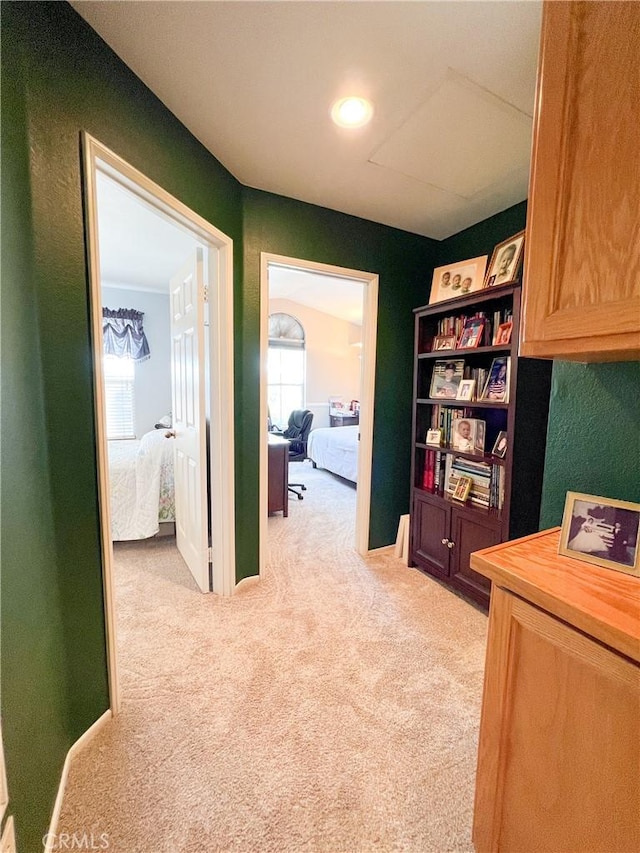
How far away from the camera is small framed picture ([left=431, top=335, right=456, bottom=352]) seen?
7.30 ft

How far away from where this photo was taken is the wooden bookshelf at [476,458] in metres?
1.84

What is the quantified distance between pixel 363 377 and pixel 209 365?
1111mm

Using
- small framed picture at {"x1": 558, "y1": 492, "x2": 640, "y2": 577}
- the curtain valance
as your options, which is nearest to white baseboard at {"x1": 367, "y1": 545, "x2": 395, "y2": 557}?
small framed picture at {"x1": 558, "y1": 492, "x2": 640, "y2": 577}

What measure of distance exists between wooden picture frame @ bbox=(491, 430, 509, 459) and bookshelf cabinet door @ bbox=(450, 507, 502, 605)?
380mm

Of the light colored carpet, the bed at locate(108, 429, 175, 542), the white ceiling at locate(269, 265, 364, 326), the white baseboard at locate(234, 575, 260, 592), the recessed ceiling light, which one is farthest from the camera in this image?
the white ceiling at locate(269, 265, 364, 326)

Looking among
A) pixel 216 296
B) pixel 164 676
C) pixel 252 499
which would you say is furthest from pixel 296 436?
pixel 164 676

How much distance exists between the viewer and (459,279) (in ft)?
7.25

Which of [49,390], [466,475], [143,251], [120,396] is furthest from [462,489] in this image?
[120,396]

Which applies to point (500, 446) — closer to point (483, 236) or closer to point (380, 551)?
point (380, 551)

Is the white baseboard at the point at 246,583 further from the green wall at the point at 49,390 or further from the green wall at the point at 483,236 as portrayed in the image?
the green wall at the point at 483,236

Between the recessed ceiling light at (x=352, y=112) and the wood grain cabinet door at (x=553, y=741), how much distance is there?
180 cm

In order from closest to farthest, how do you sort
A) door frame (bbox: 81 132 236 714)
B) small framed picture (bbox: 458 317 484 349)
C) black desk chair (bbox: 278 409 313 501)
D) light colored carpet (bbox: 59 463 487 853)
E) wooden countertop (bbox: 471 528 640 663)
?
1. wooden countertop (bbox: 471 528 640 663)
2. light colored carpet (bbox: 59 463 487 853)
3. door frame (bbox: 81 132 236 714)
4. small framed picture (bbox: 458 317 484 349)
5. black desk chair (bbox: 278 409 313 501)

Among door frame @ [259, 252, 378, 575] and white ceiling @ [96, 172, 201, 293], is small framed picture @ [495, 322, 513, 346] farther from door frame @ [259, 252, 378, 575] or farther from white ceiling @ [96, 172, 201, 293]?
white ceiling @ [96, 172, 201, 293]

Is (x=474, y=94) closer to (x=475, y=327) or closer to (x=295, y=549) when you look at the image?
(x=475, y=327)
